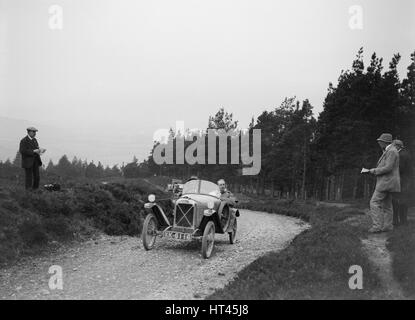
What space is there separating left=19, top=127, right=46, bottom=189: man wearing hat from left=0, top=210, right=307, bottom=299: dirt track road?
323 cm

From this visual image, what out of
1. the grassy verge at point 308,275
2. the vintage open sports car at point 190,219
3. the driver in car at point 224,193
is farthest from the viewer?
the driver in car at point 224,193

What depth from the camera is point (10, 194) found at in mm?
12148

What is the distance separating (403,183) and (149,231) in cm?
755

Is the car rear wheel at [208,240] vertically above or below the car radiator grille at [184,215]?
below

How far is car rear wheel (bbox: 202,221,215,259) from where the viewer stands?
10.7 metres

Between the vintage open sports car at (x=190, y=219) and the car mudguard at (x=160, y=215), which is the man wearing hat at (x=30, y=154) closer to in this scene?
the vintage open sports car at (x=190, y=219)

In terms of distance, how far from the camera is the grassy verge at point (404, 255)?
7446 mm

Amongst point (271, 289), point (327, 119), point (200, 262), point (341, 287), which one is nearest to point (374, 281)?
point (341, 287)

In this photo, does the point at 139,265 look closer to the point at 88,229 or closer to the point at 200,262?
the point at 200,262

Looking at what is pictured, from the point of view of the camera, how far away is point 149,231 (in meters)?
11.6

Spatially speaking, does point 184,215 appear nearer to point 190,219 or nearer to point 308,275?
point 190,219

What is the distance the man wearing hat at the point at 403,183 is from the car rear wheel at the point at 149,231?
275 inches

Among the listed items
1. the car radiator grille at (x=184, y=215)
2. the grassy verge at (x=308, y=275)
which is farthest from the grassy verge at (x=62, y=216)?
the grassy verge at (x=308, y=275)

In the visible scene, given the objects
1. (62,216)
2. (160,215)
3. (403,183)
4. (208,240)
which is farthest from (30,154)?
(403,183)
